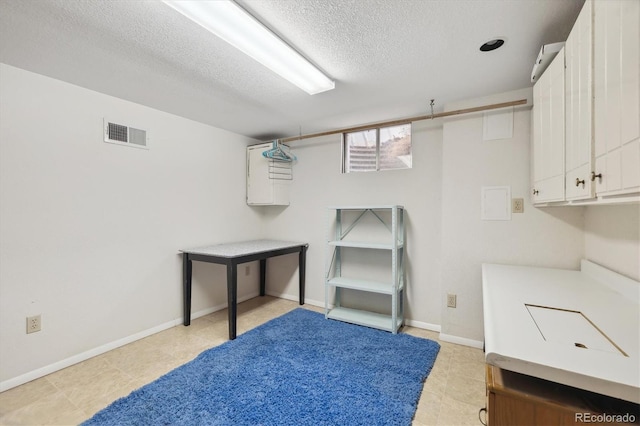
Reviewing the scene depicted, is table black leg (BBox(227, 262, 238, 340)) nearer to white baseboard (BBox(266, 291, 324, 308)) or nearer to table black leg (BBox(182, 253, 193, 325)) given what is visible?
table black leg (BBox(182, 253, 193, 325))

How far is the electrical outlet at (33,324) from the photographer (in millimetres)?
2012

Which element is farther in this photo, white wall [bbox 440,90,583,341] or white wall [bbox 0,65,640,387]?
white wall [bbox 440,90,583,341]

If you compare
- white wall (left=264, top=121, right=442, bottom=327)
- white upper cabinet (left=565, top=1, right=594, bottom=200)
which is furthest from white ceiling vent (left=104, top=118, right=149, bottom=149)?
white upper cabinet (left=565, top=1, right=594, bottom=200)

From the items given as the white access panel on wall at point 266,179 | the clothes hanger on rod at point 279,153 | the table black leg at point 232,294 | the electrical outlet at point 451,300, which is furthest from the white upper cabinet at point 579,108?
the white access panel on wall at point 266,179

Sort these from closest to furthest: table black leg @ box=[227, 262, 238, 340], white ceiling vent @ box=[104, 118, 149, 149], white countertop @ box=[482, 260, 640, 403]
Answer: white countertop @ box=[482, 260, 640, 403]
white ceiling vent @ box=[104, 118, 149, 149]
table black leg @ box=[227, 262, 238, 340]

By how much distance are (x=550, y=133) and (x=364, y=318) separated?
2.31 metres

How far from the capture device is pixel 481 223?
2449 mm

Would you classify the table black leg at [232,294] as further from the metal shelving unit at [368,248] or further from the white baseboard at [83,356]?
the metal shelving unit at [368,248]

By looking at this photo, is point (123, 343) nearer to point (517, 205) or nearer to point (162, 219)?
point (162, 219)

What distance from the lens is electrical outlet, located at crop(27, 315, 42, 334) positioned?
2.01 meters

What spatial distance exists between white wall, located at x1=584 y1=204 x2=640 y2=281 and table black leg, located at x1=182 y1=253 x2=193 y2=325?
3.40 metres

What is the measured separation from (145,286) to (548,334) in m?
3.12

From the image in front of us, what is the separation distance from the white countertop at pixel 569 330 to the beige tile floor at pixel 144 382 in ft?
2.69

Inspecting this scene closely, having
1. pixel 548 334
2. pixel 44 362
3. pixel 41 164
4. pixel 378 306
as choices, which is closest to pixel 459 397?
pixel 548 334
